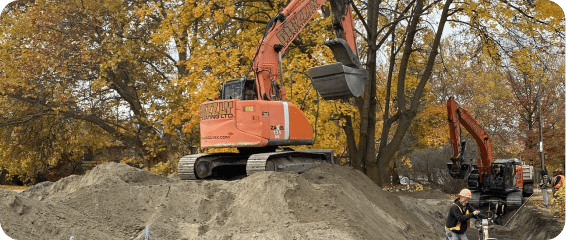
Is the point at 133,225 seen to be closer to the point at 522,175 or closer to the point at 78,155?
the point at 522,175

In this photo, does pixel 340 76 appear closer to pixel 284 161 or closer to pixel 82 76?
pixel 284 161

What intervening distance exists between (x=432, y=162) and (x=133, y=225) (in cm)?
2400

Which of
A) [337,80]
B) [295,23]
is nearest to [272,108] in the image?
[337,80]

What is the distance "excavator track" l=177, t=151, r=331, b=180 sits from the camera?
36.9ft

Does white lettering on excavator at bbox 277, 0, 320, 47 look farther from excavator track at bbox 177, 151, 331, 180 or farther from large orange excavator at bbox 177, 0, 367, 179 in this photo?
excavator track at bbox 177, 151, 331, 180

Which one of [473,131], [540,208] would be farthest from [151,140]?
[540,208]

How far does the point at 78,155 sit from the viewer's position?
23.8 meters

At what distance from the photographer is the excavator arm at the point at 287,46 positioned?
1089 cm

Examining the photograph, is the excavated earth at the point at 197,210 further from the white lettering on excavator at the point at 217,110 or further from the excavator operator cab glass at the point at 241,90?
the excavator operator cab glass at the point at 241,90

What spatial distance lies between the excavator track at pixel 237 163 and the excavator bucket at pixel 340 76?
5.75 ft

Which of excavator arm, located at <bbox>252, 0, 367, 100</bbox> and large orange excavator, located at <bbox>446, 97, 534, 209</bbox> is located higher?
excavator arm, located at <bbox>252, 0, 367, 100</bbox>

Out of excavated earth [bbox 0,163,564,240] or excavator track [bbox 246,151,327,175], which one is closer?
excavated earth [bbox 0,163,564,240]

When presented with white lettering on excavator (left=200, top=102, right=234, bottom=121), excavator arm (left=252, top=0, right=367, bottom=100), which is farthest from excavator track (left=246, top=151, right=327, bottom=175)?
excavator arm (left=252, top=0, right=367, bottom=100)

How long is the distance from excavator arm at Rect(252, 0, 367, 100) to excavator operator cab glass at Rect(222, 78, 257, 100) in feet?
1.11
